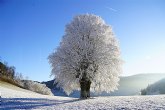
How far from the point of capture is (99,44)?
5475 cm

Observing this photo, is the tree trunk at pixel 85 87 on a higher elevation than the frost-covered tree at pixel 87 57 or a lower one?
lower

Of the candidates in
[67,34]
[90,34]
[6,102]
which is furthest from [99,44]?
[6,102]

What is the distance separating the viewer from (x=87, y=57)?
53.3 meters

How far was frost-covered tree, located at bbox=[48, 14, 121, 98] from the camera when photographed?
53.8 metres

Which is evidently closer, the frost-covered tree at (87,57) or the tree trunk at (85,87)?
the frost-covered tree at (87,57)

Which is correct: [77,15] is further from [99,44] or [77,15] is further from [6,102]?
[6,102]

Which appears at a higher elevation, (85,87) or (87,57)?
(87,57)

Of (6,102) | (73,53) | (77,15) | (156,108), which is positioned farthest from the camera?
(77,15)

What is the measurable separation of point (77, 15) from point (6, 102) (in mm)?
22086

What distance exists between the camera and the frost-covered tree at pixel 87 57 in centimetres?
5375

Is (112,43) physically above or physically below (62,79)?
above

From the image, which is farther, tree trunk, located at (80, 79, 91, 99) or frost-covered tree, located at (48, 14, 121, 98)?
tree trunk, located at (80, 79, 91, 99)

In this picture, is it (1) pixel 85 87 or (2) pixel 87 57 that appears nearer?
(2) pixel 87 57

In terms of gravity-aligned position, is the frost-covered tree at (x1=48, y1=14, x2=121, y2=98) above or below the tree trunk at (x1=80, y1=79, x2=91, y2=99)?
above
